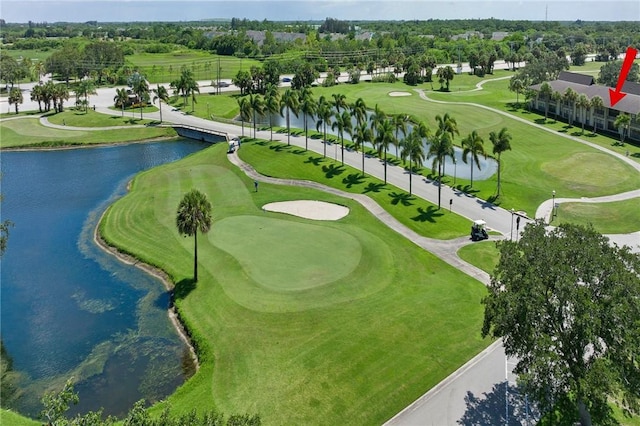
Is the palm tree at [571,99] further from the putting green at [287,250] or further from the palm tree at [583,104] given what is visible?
the putting green at [287,250]

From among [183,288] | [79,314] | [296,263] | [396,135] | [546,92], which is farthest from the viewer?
[546,92]

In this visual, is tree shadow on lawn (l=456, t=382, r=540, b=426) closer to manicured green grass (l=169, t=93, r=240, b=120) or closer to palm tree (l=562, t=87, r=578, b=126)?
palm tree (l=562, t=87, r=578, b=126)

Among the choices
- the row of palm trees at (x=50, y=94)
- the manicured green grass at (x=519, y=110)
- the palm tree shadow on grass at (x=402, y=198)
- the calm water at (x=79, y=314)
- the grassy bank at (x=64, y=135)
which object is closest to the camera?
the calm water at (x=79, y=314)

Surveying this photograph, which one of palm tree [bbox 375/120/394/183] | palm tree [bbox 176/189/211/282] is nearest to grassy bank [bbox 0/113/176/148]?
palm tree [bbox 375/120/394/183]

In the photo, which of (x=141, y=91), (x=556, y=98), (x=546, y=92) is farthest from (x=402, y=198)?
(x=141, y=91)

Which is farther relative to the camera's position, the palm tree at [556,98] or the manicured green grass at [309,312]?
the palm tree at [556,98]

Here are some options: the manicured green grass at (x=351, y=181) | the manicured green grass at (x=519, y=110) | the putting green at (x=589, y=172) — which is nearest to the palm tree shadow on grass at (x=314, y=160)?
the manicured green grass at (x=351, y=181)

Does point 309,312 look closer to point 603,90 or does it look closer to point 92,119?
point 603,90
